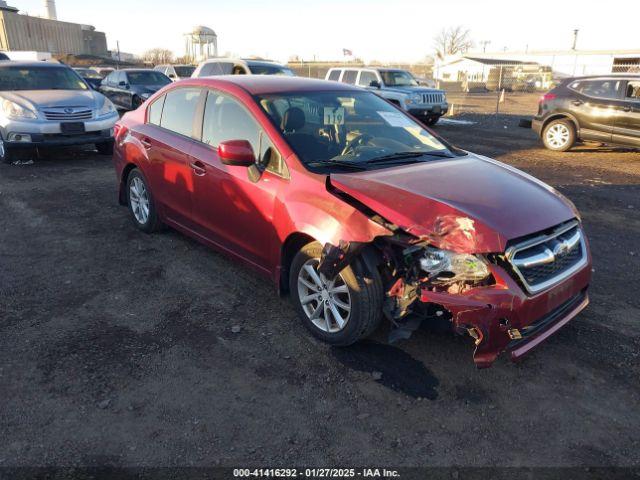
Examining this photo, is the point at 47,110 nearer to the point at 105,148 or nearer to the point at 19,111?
the point at 19,111

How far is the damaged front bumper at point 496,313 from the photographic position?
2738mm

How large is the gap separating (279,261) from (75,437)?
172 centimetres

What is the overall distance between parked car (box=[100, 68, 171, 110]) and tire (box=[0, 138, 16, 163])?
685cm

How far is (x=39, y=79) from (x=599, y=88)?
39.4 ft

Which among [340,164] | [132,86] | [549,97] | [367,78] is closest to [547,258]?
[340,164]

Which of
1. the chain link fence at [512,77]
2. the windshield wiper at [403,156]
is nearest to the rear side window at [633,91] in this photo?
the windshield wiper at [403,156]

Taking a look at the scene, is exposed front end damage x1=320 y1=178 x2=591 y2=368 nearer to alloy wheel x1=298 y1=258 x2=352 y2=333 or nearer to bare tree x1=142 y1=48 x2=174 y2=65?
alloy wheel x1=298 y1=258 x2=352 y2=333

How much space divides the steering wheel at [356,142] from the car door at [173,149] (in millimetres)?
1495

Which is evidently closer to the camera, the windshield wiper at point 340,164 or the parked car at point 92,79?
the windshield wiper at point 340,164

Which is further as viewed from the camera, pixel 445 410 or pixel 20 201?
pixel 20 201

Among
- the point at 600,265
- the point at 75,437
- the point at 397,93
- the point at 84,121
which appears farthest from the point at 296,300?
the point at 397,93

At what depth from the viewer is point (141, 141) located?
5.20m

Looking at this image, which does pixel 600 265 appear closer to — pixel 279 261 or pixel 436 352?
pixel 436 352

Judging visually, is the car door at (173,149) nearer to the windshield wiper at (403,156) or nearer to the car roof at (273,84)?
the car roof at (273,84)
